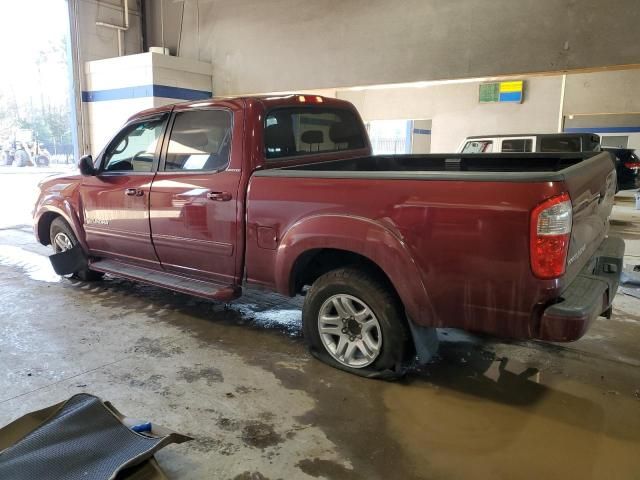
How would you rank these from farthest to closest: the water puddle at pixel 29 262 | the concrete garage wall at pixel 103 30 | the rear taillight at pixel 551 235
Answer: the concrete garage wall at pixel 103 30, the water puddle at pixel 29 262, the rear taillight at pixel 551 235

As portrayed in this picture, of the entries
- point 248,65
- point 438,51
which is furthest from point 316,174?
point 248,65

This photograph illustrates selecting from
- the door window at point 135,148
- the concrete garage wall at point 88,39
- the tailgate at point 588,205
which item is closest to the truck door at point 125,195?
the door window at point 135,148

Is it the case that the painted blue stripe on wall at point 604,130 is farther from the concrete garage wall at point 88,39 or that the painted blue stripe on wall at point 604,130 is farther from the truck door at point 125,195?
the truck door at point 125,195

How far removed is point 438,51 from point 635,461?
654cm

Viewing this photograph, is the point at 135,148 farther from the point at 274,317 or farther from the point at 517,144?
the point at 517,144

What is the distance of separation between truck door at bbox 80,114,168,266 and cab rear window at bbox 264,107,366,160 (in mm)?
1035

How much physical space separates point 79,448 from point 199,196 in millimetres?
A: 1897

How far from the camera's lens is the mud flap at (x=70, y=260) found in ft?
15.9

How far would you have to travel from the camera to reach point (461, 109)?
14.7m

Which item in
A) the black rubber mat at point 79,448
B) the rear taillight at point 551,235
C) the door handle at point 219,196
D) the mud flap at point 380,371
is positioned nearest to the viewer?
the black rubber mat at point 79,448

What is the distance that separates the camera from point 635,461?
2.26 metres

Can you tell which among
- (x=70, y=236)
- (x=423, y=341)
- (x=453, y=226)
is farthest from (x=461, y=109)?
(x=453, y=226)

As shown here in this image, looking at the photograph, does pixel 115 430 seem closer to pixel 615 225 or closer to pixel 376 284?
pixel 376 284

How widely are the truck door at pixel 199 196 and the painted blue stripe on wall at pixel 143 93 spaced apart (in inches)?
253
